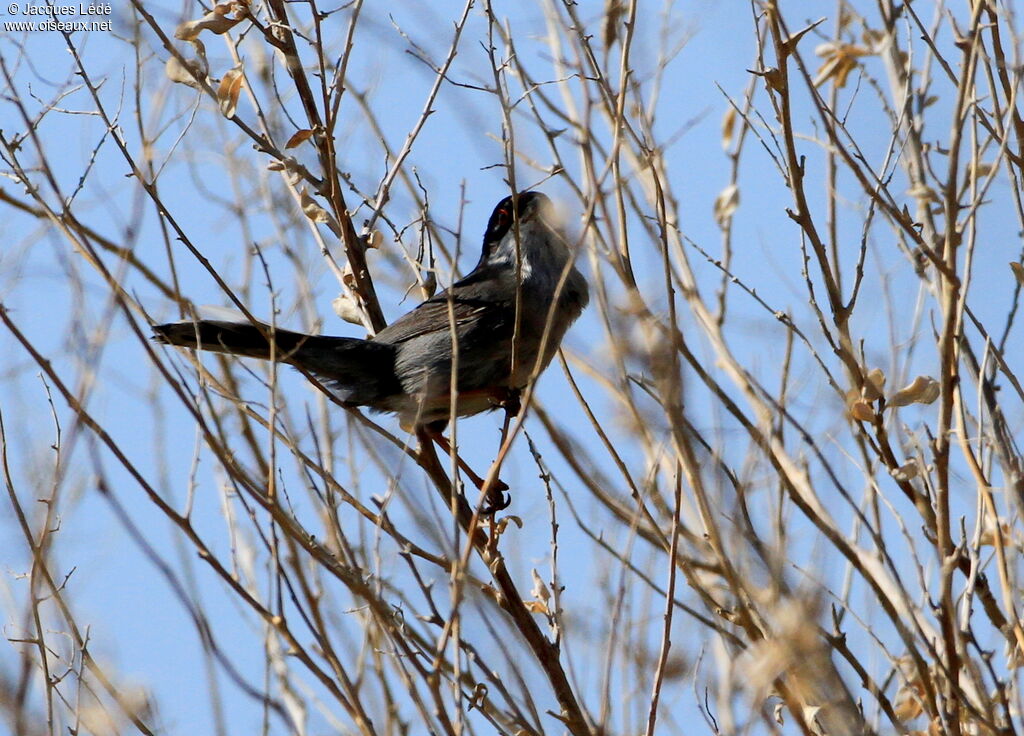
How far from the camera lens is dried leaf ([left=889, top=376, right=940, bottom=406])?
3486mm

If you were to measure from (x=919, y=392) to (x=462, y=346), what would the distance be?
240 centimetres

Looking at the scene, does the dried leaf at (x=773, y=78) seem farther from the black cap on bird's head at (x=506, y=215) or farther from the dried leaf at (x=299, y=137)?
the black cap on bird's head at (x=506, y=215)

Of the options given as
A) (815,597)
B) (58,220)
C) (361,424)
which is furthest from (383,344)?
(815,597)

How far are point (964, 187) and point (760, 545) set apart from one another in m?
1.32

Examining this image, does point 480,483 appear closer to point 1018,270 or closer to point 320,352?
point 320,352

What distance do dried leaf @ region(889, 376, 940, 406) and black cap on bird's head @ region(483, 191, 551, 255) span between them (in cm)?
234

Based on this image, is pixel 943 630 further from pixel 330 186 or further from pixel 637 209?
pixel 330 186

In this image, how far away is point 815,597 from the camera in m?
2.51

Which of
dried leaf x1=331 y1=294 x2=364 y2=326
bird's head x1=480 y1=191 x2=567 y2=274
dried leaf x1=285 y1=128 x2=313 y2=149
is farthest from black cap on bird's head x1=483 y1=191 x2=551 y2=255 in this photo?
dried leaf x1=285 y1=128 x2=313 y2=149

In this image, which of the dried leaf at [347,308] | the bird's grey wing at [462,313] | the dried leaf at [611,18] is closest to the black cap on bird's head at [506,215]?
the bird's grey wing at [462,313]

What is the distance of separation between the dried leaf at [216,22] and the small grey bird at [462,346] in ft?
4.57

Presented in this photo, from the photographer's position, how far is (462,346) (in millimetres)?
5406

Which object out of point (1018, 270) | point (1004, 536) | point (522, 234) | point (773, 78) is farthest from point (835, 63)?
point (522, 234)

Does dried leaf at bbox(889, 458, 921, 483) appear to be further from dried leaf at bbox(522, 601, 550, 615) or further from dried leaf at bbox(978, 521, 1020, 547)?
dried leaf at bbox(522, 601, 550, 615)
